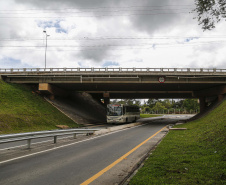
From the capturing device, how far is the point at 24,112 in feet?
72.8

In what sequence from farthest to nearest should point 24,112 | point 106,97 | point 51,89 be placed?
point 106,97
point 51,89
point 24,112

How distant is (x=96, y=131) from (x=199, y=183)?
1187 centimetres

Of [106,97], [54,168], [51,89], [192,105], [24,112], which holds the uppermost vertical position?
[51,89]

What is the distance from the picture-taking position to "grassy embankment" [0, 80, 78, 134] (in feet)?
61.2

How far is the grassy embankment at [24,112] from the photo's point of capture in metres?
18.7

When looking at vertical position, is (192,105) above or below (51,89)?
below

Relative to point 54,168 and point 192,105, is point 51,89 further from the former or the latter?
point 192,105

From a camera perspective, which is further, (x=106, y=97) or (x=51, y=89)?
(x=106, y=97)

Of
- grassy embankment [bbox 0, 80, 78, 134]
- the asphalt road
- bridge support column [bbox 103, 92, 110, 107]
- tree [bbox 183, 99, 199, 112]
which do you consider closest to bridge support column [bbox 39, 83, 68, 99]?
grassy embankment [bbox 0, 80, 78, 134]

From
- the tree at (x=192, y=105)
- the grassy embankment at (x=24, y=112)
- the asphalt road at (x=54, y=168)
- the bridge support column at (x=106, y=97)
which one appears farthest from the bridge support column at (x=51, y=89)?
the tree at (x=192, y=105)

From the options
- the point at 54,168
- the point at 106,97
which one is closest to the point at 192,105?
the point at 106,97

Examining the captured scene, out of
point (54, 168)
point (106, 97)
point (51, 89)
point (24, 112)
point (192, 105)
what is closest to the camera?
point (54, 168)

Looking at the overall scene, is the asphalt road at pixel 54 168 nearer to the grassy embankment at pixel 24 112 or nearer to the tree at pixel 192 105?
the grassy embankment at pixel 24 112

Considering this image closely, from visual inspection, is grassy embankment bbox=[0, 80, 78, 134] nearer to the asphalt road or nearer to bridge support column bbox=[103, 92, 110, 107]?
the asphalt road
